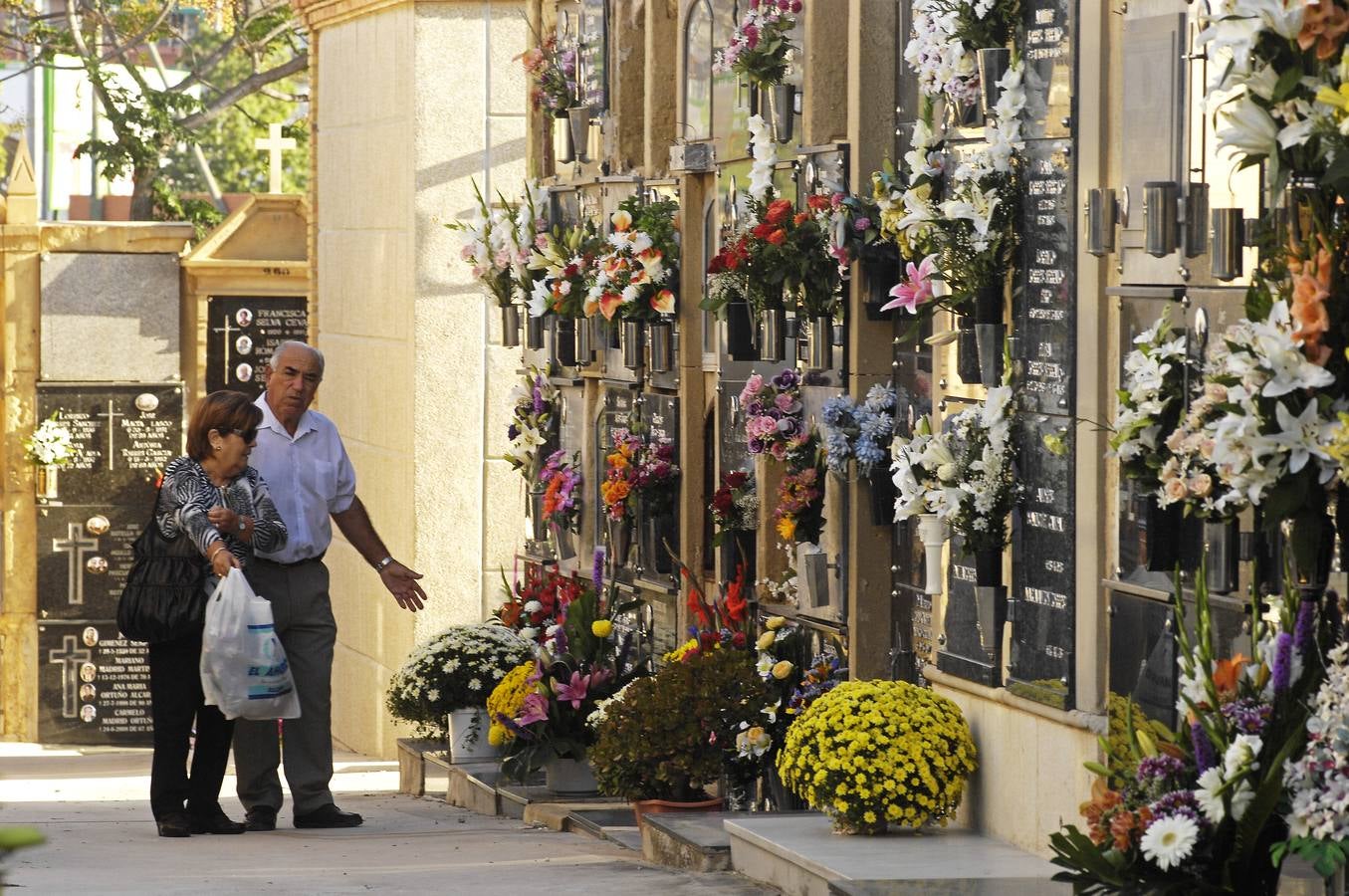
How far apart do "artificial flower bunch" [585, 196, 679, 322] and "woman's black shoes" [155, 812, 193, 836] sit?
2.66m

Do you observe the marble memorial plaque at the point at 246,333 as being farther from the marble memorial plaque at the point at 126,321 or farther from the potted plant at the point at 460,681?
the potted plant at the point at 460,681

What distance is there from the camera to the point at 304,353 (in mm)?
8086

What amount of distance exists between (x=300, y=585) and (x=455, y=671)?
2148 millimetres

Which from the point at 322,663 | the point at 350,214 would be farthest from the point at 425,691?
the point at 350,214

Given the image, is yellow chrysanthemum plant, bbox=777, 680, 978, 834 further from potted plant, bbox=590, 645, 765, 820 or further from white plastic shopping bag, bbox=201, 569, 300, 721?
white plastic shopping bag, bbox=201, 569, 300, 721

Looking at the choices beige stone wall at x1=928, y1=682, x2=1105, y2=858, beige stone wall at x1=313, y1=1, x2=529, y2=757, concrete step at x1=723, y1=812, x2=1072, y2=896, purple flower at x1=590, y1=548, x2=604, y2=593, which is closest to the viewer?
concrete step at x1=723, y1=812, x2=1072, y2=896

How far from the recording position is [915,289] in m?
6.68

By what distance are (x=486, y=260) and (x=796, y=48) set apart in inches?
121

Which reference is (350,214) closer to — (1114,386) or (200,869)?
(200,869)

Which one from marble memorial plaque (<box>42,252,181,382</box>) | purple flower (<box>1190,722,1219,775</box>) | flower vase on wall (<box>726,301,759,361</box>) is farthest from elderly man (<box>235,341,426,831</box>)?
marble memorial plaque (<box>42,252,181,382</box>)

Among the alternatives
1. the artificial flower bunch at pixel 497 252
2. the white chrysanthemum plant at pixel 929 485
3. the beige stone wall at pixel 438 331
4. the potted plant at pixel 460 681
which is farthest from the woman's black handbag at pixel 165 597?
the beige stone wall at pixel 438 331

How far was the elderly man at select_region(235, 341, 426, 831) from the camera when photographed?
7.93 metres

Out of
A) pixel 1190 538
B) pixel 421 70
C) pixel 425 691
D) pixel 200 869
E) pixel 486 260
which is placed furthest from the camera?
pixel 421 70

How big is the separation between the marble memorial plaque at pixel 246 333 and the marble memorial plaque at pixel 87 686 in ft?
6.57
